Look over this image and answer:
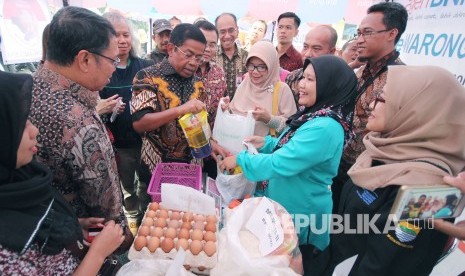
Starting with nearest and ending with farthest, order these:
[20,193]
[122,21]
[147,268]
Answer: [20,193] → [147,268] → [122,21]

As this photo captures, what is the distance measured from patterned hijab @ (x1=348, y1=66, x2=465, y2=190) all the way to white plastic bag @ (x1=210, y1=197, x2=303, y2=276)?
1.46 feet

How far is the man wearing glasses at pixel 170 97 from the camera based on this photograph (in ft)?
6.41

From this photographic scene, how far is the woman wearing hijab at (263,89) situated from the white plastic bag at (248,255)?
1216mm

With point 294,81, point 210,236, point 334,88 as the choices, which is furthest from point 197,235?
point 294,81

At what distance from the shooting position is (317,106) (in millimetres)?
1697

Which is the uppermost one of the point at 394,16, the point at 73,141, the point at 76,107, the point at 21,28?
the point at 394,16

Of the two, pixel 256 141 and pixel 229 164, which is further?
pixel 256 141

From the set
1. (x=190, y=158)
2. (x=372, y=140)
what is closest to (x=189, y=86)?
(x=190, y=158)

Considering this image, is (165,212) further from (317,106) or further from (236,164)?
(317,106)

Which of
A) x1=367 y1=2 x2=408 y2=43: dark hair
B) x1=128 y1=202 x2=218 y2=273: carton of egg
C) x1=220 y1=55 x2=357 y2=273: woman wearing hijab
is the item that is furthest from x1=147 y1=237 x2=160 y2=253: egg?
x1=367 y1=2 x2=408 y2=43: dark hair

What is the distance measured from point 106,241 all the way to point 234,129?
122cm

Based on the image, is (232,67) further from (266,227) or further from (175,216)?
(266,227)

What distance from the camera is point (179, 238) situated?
1.20 meters

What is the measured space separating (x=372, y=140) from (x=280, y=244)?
73cm
